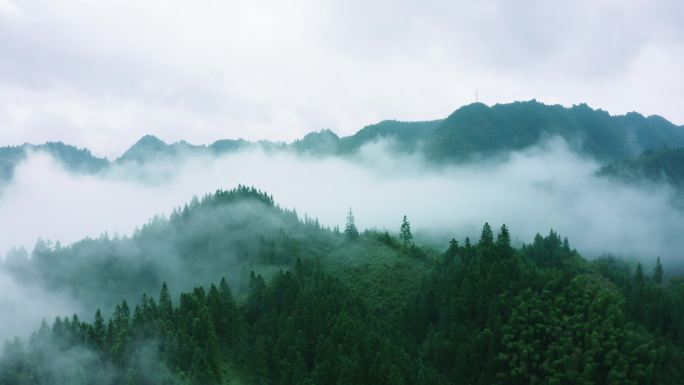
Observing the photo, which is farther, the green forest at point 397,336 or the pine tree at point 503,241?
the pine tree at point 503,241

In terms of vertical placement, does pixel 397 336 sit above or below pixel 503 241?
below

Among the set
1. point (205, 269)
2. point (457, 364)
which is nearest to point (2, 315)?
point (205, 269)

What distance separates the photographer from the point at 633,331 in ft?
370

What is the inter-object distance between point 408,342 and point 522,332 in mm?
21296

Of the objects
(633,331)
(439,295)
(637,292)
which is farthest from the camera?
(637,292)

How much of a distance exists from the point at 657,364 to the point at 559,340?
18.0m

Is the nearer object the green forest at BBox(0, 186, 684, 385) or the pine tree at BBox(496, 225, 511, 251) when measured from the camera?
the green forest at BBox(0, 186, 684, 385)

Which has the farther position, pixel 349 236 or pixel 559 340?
pixel 349 236

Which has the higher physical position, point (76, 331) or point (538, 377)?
point (76, 331)

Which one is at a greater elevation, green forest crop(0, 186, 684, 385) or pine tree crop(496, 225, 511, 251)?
pine tree crop(496, 225, 511, 251)

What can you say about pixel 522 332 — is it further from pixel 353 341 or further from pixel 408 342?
pixel 353 341

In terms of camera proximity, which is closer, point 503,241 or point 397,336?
point 397,336

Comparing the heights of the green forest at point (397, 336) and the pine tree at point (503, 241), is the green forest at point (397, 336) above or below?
below

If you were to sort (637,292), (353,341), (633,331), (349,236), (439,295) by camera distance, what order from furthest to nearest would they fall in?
(349,236)
(637,292)
(439,295)
(633,331)
(353,341)
